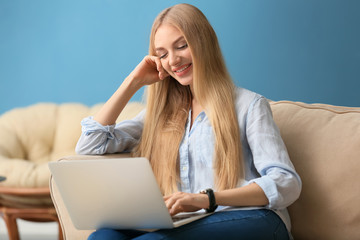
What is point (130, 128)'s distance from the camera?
1632 mm

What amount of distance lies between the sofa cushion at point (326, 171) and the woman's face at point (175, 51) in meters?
0.38

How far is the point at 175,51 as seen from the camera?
146 cm

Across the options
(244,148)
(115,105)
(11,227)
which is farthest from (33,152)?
(244,148)

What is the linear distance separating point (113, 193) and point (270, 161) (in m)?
0.45

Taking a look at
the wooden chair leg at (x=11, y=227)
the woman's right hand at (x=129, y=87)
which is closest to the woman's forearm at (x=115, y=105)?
the woman's right hand at (x=129, y=87)

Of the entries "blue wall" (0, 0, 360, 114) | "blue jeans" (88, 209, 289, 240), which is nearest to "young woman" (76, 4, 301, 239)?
"blue jeans" (88, 209, 289, 240)

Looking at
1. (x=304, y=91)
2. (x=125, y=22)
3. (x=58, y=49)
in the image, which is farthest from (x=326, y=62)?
(x=58, y=49)

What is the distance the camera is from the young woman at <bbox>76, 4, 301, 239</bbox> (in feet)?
3.87

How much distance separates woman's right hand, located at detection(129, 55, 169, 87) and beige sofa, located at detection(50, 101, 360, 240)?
1.09 feet

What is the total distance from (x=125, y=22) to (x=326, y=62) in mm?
1068

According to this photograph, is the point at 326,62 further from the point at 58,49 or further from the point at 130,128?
the point at 58,49

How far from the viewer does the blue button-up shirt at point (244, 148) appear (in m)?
1.25

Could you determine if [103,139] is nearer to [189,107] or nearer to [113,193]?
[189,107]

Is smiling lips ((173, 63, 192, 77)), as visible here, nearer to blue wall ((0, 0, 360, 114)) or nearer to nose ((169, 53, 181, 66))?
nose ((169, 53, 181, 66))
